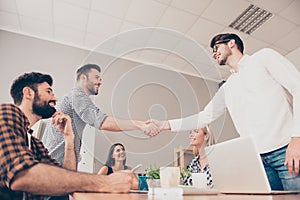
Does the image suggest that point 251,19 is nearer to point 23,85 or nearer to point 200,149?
point 200,149

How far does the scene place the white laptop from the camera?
888 mm

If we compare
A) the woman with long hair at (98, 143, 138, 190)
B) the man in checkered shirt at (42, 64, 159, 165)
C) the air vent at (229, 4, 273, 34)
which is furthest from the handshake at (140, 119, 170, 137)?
the air vent at (229, 4, 273, 34)

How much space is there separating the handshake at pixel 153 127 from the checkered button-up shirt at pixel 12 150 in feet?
1.65

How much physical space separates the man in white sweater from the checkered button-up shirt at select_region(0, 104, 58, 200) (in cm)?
66

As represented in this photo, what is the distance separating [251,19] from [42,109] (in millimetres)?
2173

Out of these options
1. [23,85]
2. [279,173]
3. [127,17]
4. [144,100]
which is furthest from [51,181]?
[127,17]

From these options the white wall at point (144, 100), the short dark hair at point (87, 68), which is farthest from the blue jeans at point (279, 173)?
the short dark hair at point (87, 68)

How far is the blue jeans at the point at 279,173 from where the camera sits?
114 centimetres

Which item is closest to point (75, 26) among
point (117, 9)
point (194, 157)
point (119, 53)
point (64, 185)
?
point (117, 9)

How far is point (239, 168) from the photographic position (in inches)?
36.9

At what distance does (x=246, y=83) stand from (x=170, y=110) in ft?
1.91

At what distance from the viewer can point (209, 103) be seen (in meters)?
1.79

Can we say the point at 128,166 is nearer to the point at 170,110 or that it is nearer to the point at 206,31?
the point at 170,110

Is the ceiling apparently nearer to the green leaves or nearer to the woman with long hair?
the woman with long hair
